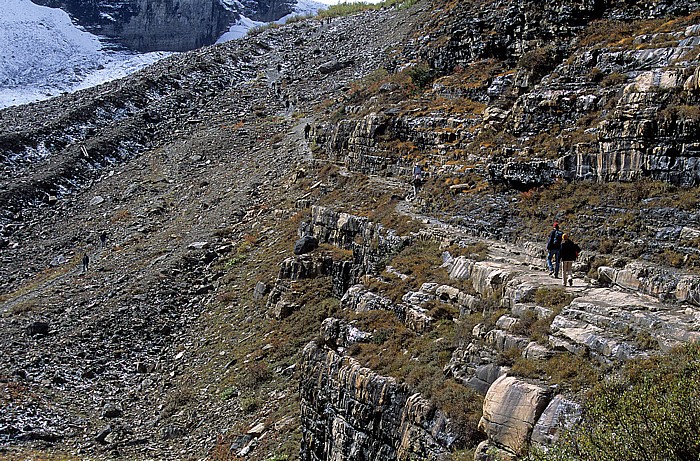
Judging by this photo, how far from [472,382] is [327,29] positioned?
81.6m

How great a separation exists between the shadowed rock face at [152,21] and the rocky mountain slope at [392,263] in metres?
61.6

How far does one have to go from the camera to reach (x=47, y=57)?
93812 millimetres

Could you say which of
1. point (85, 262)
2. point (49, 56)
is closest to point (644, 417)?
point (85, 262)

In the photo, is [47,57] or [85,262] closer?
[85,262]

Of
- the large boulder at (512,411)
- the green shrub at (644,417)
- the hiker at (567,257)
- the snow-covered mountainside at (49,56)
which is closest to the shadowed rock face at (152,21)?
the snow-covered mountainside at (49,56)

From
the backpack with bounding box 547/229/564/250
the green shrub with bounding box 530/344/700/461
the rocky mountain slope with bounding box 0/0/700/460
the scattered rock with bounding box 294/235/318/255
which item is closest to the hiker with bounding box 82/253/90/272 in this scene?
the rocky mountain slope with bounding box 0/0/700/460

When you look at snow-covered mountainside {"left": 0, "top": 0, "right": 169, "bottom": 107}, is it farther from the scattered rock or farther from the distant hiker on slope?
the scattered rock

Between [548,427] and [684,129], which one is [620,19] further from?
[548,427]

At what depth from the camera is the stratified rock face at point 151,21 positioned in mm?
104438

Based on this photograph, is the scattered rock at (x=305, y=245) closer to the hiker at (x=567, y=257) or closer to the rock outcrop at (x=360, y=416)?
the rock outcrop at (x=360, y=416)

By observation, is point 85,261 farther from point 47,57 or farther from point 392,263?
point 47,57

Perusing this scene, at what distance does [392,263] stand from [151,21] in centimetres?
10139

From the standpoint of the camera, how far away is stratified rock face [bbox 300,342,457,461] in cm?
1196

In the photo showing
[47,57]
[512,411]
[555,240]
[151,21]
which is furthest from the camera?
[151,21]
